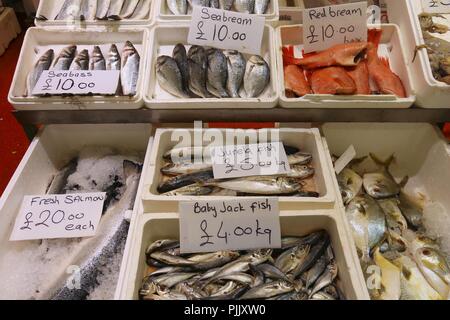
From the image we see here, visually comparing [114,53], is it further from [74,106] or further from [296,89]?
[296,89]

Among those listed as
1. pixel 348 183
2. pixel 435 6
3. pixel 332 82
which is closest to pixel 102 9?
pixel 332 82

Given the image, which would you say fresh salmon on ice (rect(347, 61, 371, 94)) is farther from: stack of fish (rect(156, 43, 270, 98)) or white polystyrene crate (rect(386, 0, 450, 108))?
stack of fish (rect(156, 43, 270, 98))

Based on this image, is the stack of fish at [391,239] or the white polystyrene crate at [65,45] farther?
the white polystyrene crate at [65,45]

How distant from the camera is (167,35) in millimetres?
1722

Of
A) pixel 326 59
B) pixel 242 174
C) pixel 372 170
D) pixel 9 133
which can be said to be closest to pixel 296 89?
pixel 326 59

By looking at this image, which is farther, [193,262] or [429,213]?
[429,213]

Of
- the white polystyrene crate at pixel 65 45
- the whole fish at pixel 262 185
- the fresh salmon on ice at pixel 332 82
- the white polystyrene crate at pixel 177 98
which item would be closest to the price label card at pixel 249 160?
the whole fish at pixel 262 185

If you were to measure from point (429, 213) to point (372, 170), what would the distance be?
29 centimetres

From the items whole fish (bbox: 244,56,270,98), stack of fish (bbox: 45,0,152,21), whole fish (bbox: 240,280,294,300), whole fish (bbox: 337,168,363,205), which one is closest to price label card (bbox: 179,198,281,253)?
whole fish (bbox: 240,280,294,300)

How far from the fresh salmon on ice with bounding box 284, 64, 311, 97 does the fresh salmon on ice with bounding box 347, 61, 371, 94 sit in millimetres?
186

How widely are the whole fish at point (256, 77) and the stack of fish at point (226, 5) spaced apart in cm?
33

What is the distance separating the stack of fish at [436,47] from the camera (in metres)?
1.46

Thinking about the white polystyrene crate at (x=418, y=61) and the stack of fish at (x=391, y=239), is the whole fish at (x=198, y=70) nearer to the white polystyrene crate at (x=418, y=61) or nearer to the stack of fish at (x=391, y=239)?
the stack of fish at (x=391, y=239)

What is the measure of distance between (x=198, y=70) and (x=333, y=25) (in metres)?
0.58
